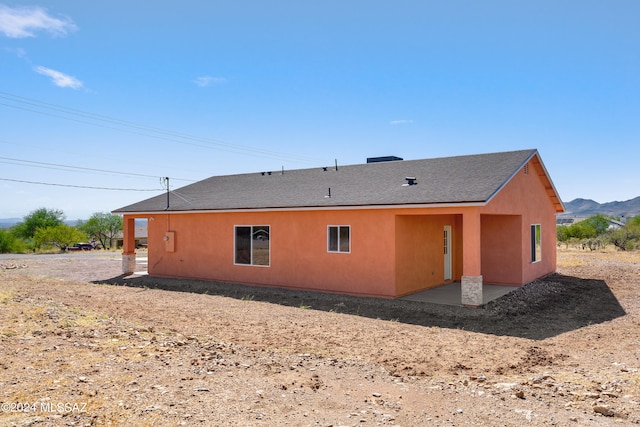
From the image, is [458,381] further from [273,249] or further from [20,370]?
[273,249]

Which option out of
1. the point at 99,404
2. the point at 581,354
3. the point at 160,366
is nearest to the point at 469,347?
the point at 581,354

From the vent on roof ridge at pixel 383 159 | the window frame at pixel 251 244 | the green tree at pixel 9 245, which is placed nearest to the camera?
the window frame at pixel 251 244

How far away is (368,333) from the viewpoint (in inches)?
344

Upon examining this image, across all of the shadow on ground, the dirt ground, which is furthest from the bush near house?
the dirt ground

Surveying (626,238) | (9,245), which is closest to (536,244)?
(626,238)

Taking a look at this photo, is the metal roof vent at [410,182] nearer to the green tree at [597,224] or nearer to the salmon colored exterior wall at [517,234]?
the salmon colored exterior wall at [517,234]

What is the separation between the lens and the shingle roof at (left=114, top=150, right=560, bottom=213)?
1243 cm

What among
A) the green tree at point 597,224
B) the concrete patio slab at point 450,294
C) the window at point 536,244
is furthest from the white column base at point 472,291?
the green tree at point 597,224

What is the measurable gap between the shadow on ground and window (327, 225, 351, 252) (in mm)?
1434

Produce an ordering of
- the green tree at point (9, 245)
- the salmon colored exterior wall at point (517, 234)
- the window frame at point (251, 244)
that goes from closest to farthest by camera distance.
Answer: the salmon colored exterior wall at point (517, 234)
the window frame at point (251, 244)
the green tree at point (9, 245)

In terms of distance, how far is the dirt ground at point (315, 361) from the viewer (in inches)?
183

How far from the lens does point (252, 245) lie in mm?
15844

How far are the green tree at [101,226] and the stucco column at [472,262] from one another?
231 feet

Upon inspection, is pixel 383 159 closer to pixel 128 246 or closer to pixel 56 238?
pixel 128 246
